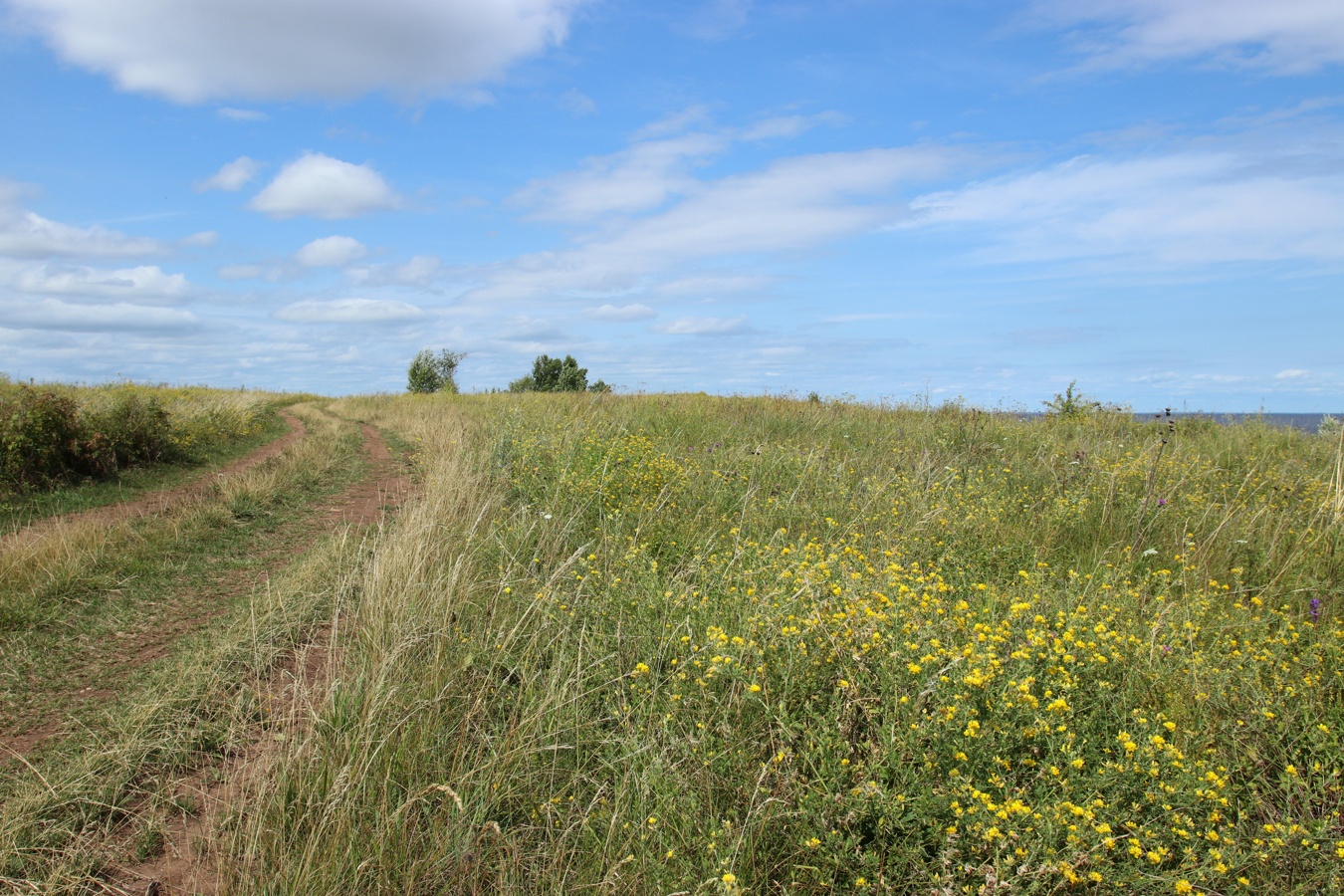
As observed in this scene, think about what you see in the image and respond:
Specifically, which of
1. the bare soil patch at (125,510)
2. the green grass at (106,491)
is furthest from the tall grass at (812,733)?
the green grass at (106,491)

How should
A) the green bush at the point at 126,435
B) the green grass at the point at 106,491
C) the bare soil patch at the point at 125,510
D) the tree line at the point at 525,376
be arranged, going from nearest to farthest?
the bare soil patch at the point at 125,510 < the green grass at the point at 106,491 < the green bush at the point at 126,435 < the tree line at the point at 525,376

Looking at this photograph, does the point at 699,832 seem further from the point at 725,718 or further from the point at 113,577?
the point at 113,577

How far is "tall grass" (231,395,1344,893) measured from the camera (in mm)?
2486

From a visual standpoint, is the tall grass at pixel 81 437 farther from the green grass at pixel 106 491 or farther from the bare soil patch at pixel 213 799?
the bare soil patch at pixel 213 799

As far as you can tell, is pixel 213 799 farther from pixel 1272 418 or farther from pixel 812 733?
pixel 1272 418

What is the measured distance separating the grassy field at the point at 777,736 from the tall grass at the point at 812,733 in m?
0.02

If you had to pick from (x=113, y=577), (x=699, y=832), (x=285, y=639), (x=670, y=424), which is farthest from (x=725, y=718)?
(x=670, y=424)

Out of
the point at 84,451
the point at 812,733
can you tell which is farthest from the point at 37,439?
the point at 812,733

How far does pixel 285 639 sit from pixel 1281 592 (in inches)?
263

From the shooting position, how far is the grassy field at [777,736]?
2.49 metres

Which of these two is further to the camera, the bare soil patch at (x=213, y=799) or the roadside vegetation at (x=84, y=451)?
the roadside vegetation at (x=84, y=451)

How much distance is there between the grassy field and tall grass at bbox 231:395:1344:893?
0.06 ft

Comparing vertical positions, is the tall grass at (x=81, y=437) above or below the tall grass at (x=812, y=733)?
above

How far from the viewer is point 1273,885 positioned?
2527 millimetres
